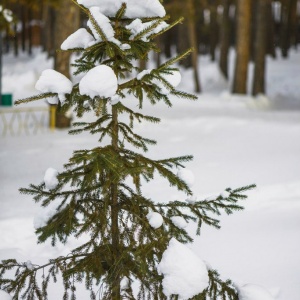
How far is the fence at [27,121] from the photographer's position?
47.5 feet

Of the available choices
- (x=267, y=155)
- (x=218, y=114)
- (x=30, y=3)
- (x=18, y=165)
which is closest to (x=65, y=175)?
(x=18, y=165)

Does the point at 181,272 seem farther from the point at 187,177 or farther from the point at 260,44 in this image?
the point at 260,44

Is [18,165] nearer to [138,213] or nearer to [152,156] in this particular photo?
[152,156]

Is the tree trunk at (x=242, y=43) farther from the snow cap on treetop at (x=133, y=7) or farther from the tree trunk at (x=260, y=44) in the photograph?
the snow cap on treetop at (x=133, y=7)

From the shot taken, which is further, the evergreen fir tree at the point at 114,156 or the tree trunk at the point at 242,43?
the tree trunk at the point at 242,43

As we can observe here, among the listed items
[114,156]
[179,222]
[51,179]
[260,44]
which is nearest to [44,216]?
[51,179]

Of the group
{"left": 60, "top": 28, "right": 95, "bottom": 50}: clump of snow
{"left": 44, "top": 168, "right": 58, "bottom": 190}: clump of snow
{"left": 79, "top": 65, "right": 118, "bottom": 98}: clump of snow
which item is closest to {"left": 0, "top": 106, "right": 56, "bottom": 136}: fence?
{"left": 44, "top": 168, "right": 58, "bottom": 190}: clump of snow

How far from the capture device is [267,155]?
11.8 m

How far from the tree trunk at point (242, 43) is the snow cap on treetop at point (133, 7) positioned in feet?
60.2

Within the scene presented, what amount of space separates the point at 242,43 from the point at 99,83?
19.1m

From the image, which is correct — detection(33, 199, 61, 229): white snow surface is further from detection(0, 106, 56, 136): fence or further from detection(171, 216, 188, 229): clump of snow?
detection(0, 106, 56, 136): fence

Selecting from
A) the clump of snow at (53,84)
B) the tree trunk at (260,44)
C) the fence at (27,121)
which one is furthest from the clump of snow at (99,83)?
the tree trunk at (260,44)

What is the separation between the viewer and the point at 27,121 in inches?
613

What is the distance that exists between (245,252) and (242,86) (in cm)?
1645
